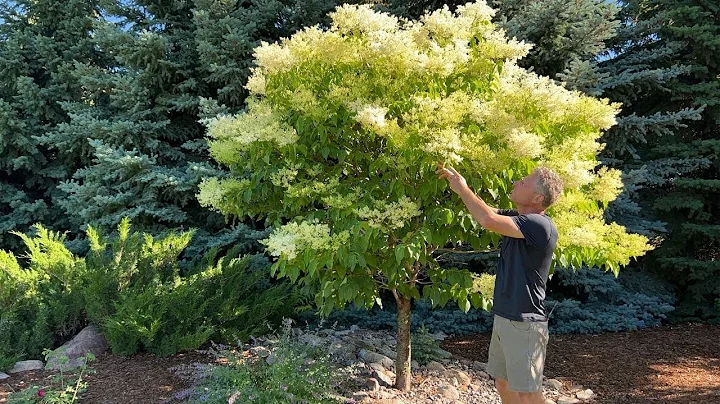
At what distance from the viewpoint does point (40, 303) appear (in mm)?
3965

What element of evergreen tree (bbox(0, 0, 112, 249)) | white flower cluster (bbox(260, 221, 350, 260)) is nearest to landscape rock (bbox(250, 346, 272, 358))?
white flower cluster (bbox(260, 221, 350, 260))

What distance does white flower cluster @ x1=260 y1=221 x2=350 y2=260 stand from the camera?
239 centimetres

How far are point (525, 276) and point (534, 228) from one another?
0.25 meters

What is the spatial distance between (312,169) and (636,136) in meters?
4.19

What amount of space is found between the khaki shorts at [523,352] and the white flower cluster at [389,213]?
671 mm

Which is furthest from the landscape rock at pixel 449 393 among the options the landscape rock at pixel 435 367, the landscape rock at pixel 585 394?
the landscape rock at pixel 585 394

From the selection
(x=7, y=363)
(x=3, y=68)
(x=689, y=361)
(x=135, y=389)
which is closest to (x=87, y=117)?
(x=3, y=68)

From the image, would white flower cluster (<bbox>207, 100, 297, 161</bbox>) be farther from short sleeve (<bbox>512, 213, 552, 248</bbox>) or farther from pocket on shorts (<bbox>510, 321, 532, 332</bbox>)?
pocket on shorts (<bbox>510, 321, 532, 332</bbox>)

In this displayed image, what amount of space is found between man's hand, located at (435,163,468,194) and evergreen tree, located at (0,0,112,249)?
5538 millimetres

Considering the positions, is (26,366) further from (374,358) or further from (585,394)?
→ (585,394)

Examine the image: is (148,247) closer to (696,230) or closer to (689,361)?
(689,361)

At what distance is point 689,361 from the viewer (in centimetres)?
454

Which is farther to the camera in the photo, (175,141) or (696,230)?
(175,141)

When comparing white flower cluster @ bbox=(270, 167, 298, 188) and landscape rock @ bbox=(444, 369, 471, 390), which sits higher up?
Result: white flower cluster @ bbox=(270, 167, 298, 188)
